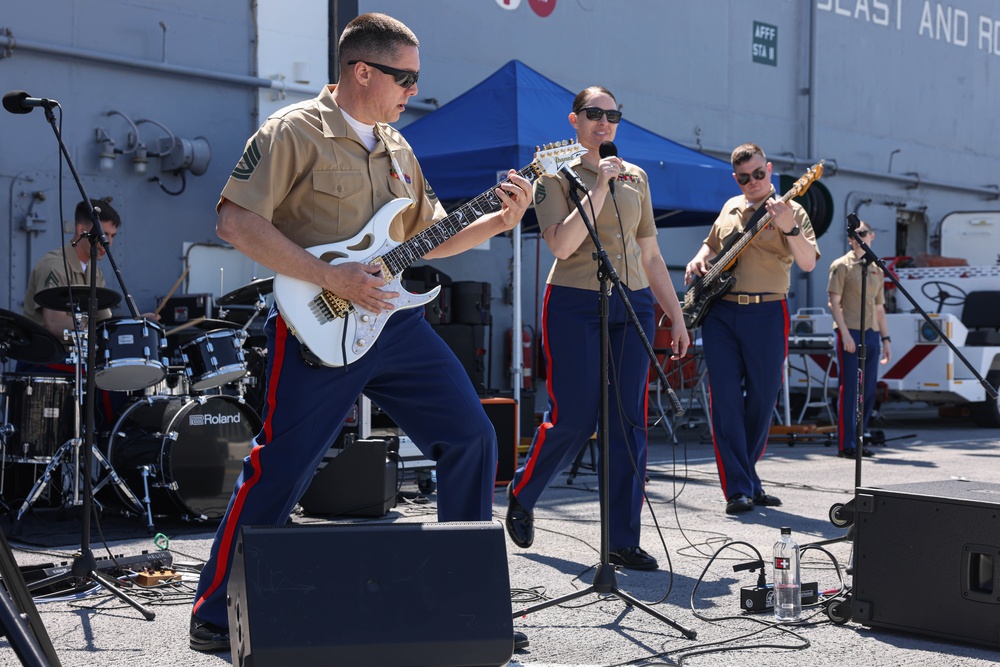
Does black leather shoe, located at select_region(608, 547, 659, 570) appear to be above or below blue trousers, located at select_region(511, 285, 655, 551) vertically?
below

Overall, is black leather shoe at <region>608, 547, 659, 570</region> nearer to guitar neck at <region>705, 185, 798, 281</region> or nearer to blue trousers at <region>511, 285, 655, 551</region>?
blue trousers at <region>511, 285, 655, 551</region>

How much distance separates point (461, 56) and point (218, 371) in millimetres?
6992

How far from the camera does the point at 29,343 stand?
20.1ft

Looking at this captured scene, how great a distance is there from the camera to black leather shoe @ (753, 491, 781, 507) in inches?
278

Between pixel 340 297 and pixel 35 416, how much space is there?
145 inches

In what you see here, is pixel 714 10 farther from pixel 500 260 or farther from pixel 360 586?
pixel 360 586

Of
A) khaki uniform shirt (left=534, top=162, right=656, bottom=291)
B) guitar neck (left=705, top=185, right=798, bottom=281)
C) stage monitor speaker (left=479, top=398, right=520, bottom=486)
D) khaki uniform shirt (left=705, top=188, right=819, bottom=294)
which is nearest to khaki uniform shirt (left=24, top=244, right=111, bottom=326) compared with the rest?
stage monitor speaker (left=479, top=398, right=520, bottom=486)

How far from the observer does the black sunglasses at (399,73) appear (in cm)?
375

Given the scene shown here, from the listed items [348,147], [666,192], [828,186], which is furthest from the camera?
[828,186]

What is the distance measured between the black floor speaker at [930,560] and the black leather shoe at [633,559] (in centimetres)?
122

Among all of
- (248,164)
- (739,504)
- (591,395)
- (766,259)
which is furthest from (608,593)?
(766,259)

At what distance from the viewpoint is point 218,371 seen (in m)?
6.48

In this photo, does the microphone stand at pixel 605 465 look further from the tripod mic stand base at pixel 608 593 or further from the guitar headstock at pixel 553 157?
the guitar headstock at pixel 553 157

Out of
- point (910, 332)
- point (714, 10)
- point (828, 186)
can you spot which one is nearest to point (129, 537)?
point (910, 332)
